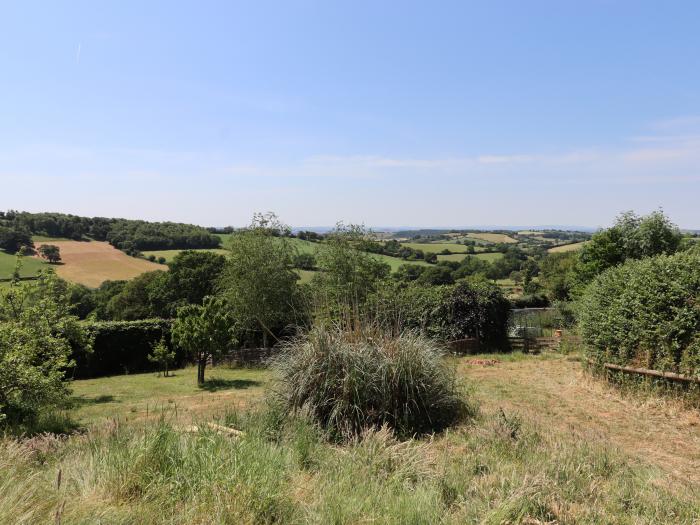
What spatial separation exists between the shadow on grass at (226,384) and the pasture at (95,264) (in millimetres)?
29156

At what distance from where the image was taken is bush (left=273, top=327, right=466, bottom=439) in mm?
5652

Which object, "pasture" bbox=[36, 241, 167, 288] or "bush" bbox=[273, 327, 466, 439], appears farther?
"pasture" bbox=[36, 241, 167, 288]

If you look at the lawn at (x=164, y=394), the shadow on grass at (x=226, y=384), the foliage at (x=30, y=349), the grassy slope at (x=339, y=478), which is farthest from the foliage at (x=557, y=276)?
the foliage at (x=30, y=349)

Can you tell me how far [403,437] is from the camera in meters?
5.47

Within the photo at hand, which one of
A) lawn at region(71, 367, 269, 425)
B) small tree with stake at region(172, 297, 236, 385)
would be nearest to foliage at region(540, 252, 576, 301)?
lawn at region(71, 367, 269, 425)

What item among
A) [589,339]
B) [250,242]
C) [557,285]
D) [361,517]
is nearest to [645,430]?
[589,339]

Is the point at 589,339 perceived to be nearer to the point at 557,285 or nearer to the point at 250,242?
the point at 250,242

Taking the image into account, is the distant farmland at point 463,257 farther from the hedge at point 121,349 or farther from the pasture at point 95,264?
the hedge at point 121,349

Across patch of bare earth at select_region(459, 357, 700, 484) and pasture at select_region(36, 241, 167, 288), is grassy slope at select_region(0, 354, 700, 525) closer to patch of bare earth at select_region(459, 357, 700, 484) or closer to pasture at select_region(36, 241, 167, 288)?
patch of bare earth at select_region(459, 357, 700, 484)

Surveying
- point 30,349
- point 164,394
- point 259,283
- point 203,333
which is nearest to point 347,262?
point 259,283

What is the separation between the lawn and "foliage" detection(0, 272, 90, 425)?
2.92 feet

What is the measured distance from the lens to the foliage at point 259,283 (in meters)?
20.0

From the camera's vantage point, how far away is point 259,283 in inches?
790

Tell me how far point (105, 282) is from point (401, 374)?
37744mm
